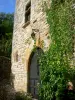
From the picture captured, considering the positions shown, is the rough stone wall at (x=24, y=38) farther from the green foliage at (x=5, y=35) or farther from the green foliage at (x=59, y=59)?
the green foliage at (x=5, y=35)

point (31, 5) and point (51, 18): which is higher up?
point (31, 5)

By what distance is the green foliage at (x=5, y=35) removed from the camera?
1830cm

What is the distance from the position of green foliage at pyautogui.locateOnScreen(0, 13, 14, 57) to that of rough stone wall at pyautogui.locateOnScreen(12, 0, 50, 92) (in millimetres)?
7059

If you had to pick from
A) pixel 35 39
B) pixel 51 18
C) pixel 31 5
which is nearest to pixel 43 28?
pixel 35 39

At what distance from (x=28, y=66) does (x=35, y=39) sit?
55.1 inches

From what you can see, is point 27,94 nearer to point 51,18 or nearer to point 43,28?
point 43,28

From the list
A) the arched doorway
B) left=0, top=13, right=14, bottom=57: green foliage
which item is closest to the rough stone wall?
the arched doorway

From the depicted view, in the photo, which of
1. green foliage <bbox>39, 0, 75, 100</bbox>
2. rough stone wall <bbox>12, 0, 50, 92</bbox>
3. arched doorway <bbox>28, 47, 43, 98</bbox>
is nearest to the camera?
green foliage <bbox>39, 0, 75, 100</bbox>

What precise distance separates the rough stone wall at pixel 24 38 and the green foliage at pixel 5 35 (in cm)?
706

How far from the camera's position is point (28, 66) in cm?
923

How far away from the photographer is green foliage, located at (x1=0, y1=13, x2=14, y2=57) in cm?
1830

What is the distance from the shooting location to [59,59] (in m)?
6.15

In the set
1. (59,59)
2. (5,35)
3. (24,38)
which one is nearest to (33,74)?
(24,38)

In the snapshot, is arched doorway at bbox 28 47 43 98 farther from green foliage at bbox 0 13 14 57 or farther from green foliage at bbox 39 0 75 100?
green foliage at bbox 0 13 14 57
